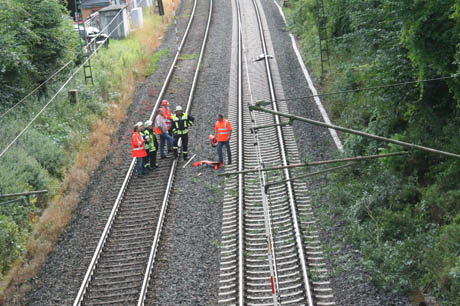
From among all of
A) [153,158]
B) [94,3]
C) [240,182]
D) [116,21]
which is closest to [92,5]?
[94,3]

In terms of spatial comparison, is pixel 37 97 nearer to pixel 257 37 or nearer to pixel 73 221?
pixel 73 221

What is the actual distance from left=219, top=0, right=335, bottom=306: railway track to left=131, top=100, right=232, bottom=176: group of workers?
3.67 ft

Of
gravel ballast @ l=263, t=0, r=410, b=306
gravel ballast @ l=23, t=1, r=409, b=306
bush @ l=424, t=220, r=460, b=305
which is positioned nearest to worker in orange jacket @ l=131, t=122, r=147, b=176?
gravel ballast @ l=23, t=1, r=409, b=306

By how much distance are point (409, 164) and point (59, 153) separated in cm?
1100

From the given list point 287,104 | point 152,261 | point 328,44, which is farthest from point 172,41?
point 152,261

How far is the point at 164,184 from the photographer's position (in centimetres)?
1614

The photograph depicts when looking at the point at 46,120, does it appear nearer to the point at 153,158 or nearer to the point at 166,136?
the point at 166,136

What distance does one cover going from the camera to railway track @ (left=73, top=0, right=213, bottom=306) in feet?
38.3

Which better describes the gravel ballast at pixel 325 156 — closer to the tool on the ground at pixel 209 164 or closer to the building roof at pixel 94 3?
the tool on the ground at pixel 209 164

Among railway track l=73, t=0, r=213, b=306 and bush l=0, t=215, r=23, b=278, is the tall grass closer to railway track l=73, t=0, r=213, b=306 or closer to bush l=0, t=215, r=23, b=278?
bush l=0, t=215, r=23, b=278

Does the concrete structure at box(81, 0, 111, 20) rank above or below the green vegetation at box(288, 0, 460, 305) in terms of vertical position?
above

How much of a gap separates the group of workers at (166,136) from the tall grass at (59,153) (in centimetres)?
200

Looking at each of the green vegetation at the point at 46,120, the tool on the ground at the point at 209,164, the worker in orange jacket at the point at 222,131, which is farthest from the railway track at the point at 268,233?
the green vegetation at the point at 46,120

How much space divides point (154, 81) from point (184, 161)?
8.46 meters
